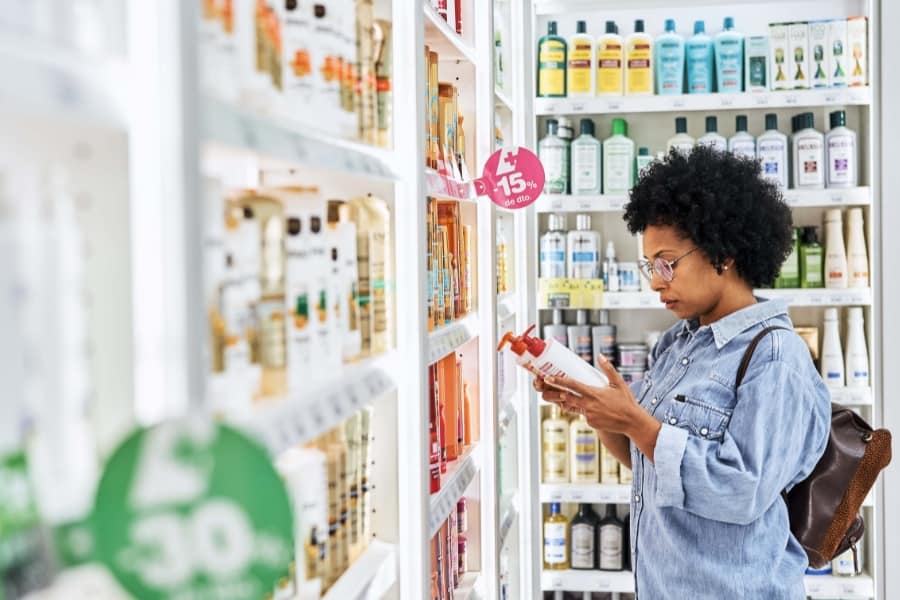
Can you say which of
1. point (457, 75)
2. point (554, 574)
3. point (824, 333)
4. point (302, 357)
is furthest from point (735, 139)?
point (302, 357)

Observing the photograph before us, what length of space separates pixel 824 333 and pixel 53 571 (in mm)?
3682

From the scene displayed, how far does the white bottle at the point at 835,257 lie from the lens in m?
3.87

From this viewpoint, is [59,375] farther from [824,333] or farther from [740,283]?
[824,333]

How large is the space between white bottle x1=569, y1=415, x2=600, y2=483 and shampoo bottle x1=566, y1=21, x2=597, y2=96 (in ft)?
4.49

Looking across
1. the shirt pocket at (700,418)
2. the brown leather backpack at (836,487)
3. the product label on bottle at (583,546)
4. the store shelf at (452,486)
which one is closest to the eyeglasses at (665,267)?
the shirt pocket at (700,418)

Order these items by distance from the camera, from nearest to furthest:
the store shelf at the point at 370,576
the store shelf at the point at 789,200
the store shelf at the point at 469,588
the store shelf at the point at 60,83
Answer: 1. the store shelf at the point at 60,83
2. the store shelf at the point at 370,576
3. the store shelf at the point at 469,588
4. the store shelf at the point at 789,200

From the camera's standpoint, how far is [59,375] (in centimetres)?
80

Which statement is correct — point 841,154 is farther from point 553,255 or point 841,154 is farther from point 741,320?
point 741,320

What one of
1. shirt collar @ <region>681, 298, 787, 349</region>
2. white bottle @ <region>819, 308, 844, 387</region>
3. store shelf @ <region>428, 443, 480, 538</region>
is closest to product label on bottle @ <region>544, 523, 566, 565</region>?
white bottle @ <region>819, 308, 844, 387</region>

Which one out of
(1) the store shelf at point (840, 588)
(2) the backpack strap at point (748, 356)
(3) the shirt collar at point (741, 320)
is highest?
(3) the shirt collar at point (741, 320)

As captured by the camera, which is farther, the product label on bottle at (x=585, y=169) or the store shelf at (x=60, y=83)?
the product label on bottle at (x=585, y=169)

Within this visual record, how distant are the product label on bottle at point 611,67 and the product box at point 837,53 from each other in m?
0.83

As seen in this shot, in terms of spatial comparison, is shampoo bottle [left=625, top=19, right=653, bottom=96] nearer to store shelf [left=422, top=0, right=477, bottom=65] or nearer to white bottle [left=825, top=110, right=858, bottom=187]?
white bottle [left=825, top=110, right=858, bottom=187]

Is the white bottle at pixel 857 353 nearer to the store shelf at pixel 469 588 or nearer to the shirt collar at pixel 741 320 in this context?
the shirt collar at pixel 741 320
